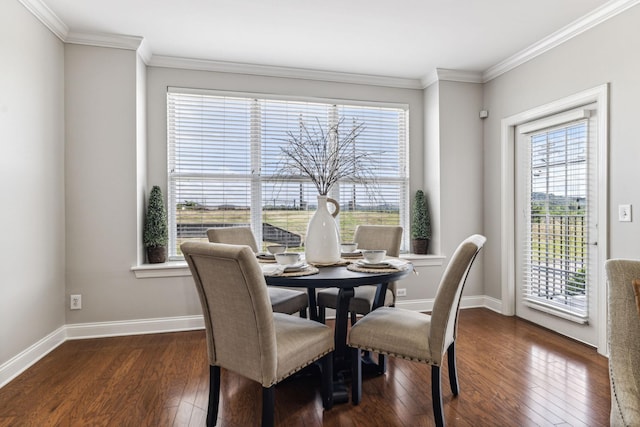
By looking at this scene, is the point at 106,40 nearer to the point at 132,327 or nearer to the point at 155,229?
the point at 155,229

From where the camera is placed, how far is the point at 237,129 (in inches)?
149

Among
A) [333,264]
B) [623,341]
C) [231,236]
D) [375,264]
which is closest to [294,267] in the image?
[333,264]

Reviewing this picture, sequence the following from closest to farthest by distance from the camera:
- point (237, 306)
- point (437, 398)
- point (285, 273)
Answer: point (237, 306) < point (437, 398) < point (285, 273)

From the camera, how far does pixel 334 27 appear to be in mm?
2969

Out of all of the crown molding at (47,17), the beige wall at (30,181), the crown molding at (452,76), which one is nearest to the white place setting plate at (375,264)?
the beige wall at (30,181)

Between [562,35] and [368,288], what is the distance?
102 inches

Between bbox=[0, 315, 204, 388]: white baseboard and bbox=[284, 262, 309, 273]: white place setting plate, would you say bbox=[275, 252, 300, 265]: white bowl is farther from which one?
bbox=[0, 315, 204, 388]: white baseboard

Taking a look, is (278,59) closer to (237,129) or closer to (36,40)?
(237,129)

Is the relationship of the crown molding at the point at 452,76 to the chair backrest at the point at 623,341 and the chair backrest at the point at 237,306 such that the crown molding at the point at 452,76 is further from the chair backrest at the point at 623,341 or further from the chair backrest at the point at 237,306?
the chair backrest at the point at 237,306

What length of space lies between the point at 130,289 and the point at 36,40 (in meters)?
2.04

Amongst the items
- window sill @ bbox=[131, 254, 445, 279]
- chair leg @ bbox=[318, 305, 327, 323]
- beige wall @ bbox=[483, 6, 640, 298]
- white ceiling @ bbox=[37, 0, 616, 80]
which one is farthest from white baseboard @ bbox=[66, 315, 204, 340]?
beige wall @ bbox=[483, 6, 640, 298]

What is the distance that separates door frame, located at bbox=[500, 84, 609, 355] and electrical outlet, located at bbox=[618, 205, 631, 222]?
0.09 metres

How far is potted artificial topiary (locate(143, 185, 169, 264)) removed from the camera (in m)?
3.29

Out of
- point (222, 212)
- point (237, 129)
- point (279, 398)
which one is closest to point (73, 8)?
point (237, 129)
